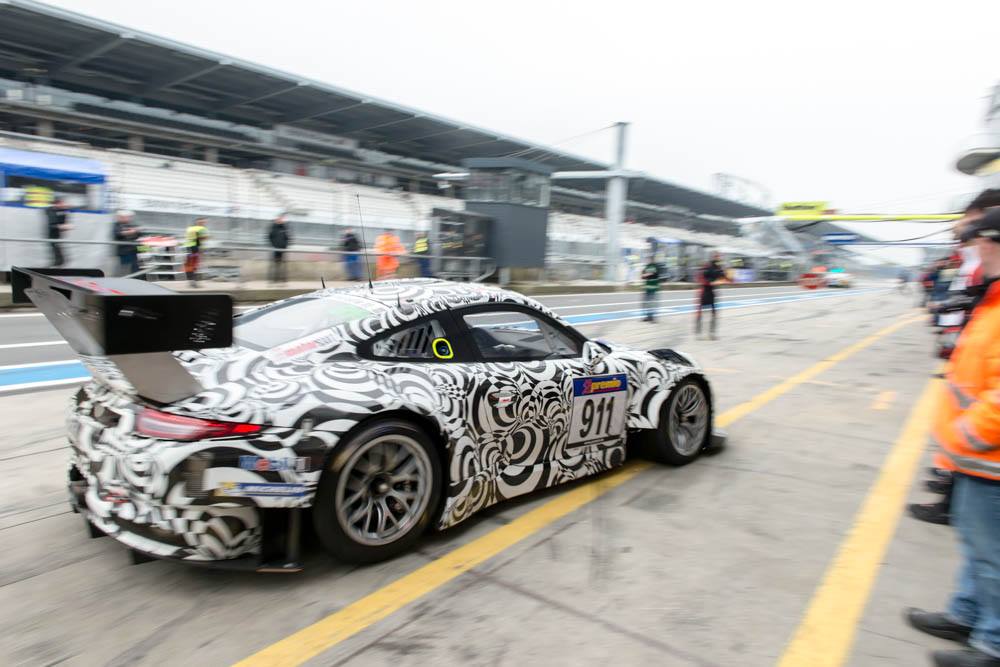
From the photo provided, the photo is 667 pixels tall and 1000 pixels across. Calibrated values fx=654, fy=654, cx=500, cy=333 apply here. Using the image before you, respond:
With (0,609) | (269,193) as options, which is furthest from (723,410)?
(269,193)

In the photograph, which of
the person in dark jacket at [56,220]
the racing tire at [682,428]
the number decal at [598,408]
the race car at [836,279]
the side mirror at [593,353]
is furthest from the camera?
the race car at [836,279]

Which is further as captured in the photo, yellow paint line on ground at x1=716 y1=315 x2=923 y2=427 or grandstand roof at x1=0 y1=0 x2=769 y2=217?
grandstand roof at x1=0 y1=0 x2=769 y2=217

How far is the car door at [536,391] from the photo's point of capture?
11.4 feet

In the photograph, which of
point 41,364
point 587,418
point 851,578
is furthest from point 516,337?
point 41,364

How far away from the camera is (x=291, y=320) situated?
3.50 metres

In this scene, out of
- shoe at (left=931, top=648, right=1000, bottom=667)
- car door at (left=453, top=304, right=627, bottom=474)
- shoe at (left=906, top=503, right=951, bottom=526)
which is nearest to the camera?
shoe at (left=931, top=648, right=1000, bottom=667)

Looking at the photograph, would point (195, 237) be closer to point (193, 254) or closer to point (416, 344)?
point (193, 254)

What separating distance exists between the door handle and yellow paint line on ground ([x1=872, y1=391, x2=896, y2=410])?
515 cm

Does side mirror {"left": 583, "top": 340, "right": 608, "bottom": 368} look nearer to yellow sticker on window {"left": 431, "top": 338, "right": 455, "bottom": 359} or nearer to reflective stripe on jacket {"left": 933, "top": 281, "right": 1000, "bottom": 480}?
yellow sticker on window {"left": 431, "top": 338, "right": 455, "bottom": 359}

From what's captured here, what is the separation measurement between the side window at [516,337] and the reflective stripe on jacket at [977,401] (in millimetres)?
2039

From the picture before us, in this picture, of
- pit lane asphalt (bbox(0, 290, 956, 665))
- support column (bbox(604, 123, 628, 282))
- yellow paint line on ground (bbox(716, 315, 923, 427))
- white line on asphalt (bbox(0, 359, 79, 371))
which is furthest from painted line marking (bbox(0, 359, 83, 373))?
support column (bbox(604, 123, 628, 282))

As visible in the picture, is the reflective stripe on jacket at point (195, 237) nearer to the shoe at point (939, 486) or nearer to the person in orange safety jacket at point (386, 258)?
the person in orange safety jacket at point (386, 258)

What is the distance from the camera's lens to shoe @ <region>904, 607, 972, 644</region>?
8.47ft

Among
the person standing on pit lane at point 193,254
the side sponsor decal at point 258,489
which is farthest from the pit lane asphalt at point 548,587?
the person standing on pit lane at point 193,254
